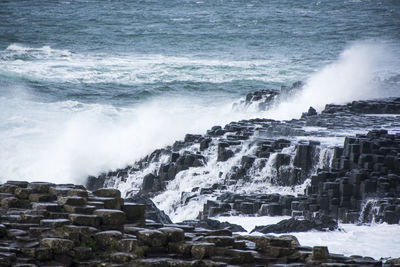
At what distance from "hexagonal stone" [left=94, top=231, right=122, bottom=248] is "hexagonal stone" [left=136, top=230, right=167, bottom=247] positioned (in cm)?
30

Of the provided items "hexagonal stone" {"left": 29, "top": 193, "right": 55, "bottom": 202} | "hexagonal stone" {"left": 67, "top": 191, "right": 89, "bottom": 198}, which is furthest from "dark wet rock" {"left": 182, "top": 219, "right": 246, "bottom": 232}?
"hexagonal stone" {"left": 29, "top": 193, "right": 55, "bottom": 202}

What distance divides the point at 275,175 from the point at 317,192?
2.08 metres

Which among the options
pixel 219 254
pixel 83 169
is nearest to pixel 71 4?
pixel 83 169

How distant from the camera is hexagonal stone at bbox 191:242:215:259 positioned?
11.2 metres

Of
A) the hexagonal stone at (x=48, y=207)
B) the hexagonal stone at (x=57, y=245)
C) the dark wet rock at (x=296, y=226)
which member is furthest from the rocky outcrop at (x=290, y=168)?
the hexagonal stone at (x=57, y=245)

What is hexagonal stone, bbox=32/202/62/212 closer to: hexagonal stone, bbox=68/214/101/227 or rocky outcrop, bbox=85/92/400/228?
hexagonal stone, bbox=68/214/101/227

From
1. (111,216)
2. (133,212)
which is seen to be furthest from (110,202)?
(111,216)

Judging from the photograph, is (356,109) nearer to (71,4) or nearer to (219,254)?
(219,254)

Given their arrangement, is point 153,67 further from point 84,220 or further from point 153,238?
point 153,238

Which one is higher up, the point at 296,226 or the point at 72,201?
the point at 296,226

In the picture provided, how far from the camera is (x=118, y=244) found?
37.5 ft

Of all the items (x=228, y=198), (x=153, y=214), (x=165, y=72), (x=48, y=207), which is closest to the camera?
(x=48, y=207)

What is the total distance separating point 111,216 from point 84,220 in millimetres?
407

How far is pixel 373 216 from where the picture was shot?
19.0 metres
